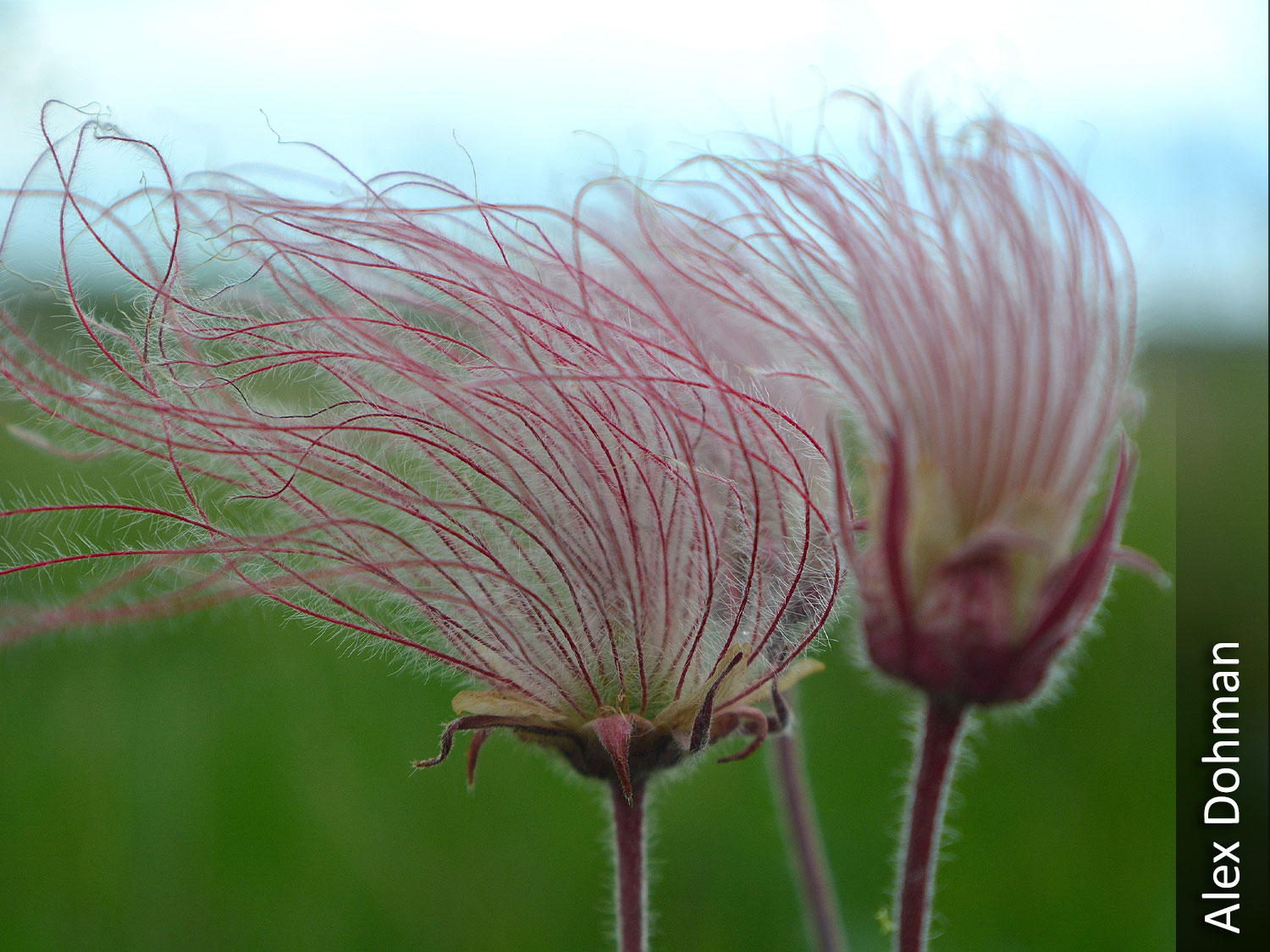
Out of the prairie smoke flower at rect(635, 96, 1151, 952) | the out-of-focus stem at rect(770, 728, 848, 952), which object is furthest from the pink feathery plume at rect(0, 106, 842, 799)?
the out-of-focus stem at rect(770, 728, 848, 952)

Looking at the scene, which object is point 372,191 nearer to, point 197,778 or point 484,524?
point 484,524

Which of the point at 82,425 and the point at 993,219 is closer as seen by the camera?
the point at 993,219

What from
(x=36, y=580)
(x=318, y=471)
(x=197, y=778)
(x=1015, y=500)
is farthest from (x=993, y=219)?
(x=197, y=778)

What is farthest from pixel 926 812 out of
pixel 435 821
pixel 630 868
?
pixel 435 821

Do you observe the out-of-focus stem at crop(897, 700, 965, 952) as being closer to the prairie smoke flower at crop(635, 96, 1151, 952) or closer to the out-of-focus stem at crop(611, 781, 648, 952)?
the prairie smoke flower at crop(635, 96, 1151, 952)

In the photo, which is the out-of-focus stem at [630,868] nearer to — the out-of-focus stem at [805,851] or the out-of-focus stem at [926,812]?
the out-of-focus stem at [926,812]
